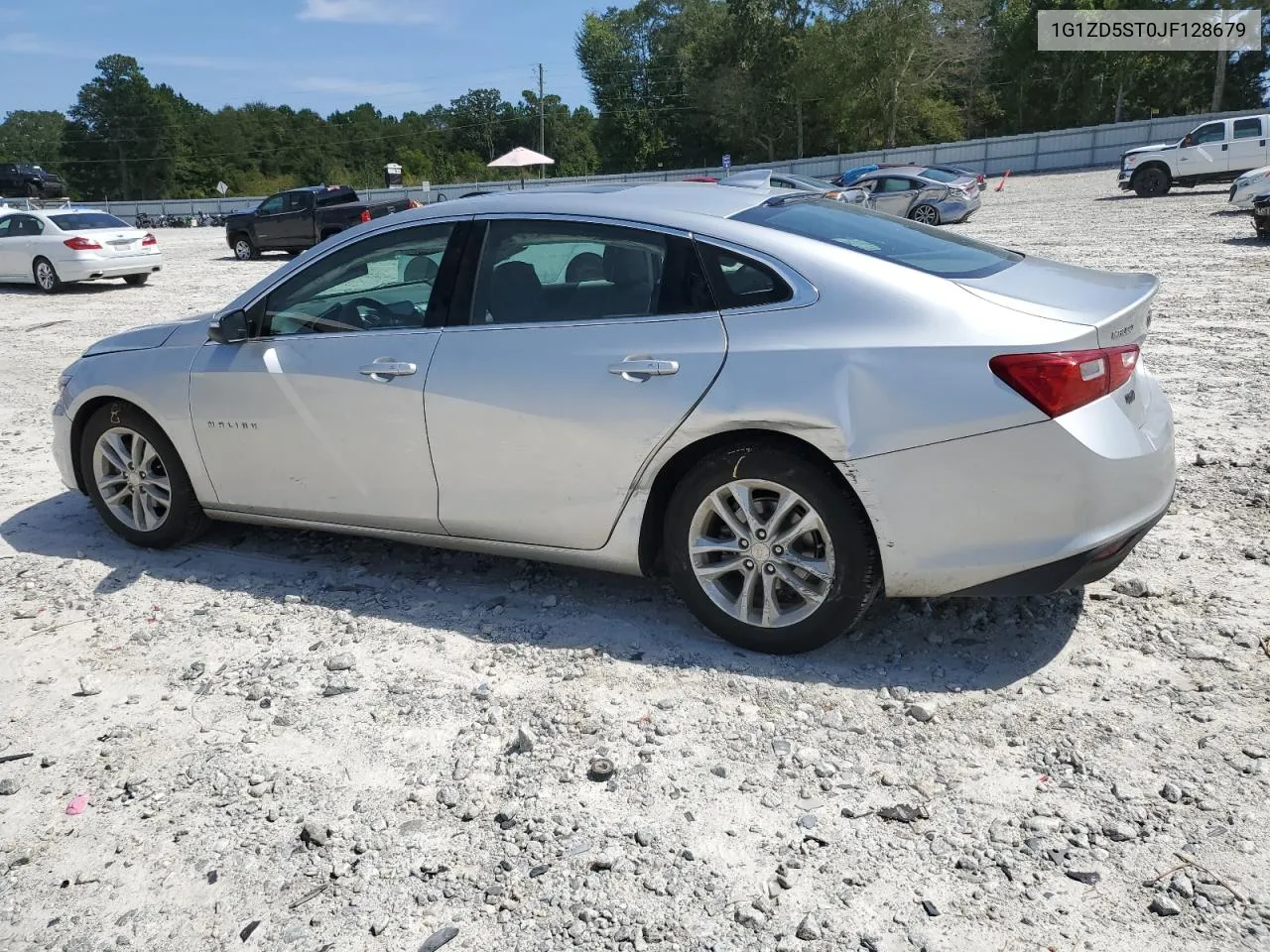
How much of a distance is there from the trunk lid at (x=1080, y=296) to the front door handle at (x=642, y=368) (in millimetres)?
1022

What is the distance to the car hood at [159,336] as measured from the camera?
4.88 m

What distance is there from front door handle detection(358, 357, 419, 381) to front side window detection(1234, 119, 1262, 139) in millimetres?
27982

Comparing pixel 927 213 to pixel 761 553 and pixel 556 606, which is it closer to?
pixel 556 606

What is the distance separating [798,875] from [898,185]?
24618 mm

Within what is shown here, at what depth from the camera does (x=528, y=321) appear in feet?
13.1

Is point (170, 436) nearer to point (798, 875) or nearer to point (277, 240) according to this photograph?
point (798, 875)

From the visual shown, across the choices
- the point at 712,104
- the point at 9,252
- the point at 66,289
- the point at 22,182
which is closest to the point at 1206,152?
the point at 66,289

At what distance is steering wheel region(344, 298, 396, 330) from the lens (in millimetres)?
4344

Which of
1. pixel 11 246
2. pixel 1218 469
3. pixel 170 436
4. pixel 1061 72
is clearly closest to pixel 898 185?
pixel 11 246

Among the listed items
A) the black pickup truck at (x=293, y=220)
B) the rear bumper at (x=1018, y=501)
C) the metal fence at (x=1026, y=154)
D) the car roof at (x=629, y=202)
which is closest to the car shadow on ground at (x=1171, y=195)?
the metal fence at (x=1026, y=154)

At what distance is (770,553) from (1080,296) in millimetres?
1379

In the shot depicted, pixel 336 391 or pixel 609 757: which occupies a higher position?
pixel 336 391

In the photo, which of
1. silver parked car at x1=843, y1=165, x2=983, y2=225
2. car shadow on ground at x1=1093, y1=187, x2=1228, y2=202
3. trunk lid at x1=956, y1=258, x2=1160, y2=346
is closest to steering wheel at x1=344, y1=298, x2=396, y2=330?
trunk lid at x1=956, y1=258, x2=1160, y2=346

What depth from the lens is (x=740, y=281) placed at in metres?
3.63
